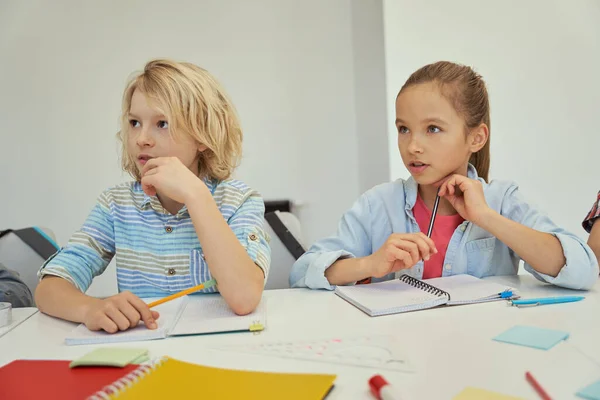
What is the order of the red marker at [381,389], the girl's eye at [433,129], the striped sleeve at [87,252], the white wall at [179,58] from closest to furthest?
the red marker at [381,389], the striped sleeve at [87,252], the girl's eye at [433,129], the white wall at [179,58]

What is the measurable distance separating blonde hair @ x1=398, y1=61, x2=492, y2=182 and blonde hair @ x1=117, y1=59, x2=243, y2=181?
433mm

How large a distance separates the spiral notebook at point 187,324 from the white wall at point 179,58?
5.77 feet

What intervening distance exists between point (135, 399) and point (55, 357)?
0.78ft

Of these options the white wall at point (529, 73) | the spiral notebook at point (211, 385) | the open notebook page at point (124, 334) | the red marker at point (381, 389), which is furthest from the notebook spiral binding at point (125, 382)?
the white wall at point (529, 73)

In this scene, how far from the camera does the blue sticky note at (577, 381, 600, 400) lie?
1.70ft

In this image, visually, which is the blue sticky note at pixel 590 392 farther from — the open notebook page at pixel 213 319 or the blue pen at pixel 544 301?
the open notebook page at pixel 213 319

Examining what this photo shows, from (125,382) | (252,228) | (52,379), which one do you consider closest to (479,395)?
(125,382)

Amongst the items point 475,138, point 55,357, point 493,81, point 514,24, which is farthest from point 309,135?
point 55,357

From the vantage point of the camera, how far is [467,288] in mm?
970

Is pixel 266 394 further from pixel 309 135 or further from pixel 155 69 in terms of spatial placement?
pixel 309 135

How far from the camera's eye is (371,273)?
1032 millimetres

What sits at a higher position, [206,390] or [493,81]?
[493,81]

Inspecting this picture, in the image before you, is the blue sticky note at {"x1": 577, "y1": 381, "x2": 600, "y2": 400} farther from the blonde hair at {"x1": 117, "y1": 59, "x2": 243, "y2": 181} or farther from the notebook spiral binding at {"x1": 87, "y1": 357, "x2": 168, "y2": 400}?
the blonde hair at {"x1": 117, "y1": 59, "x2": 243, "y2": 181}

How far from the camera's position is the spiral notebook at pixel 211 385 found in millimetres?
551
